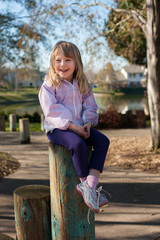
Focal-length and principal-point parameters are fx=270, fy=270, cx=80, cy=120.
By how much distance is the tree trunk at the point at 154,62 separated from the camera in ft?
24.0

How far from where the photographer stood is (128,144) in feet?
29.3

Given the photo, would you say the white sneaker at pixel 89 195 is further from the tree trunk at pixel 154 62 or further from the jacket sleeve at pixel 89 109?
the tree trunk at pixel 154 62

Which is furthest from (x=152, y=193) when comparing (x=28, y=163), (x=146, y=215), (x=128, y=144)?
(x=128, y=144)

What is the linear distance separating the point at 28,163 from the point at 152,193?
11.0 ft

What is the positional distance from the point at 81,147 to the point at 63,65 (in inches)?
32.4

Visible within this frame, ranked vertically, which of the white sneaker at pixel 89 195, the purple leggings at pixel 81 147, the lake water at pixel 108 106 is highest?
the purple leggings at pixel 81 147

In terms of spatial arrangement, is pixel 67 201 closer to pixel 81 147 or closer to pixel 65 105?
pixel 81 147

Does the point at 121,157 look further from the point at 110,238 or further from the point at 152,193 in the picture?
the point at 110,238

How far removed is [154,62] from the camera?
7418 mm

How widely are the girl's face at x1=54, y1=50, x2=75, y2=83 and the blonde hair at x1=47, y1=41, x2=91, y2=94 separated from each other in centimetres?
3

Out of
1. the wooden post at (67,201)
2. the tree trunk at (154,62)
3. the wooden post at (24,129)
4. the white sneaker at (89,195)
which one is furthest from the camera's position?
the wooden post at (24,129)

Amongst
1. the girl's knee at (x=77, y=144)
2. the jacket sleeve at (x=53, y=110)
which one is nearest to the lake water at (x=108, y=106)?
the jacket sleeve at (x=53, y=110)

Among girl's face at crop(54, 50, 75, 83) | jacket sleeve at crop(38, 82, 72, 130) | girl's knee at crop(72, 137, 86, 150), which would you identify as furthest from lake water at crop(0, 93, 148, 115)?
girl's knee at crop(72, 137, 86, 150)

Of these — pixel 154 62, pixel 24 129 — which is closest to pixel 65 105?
pixel 154 62
